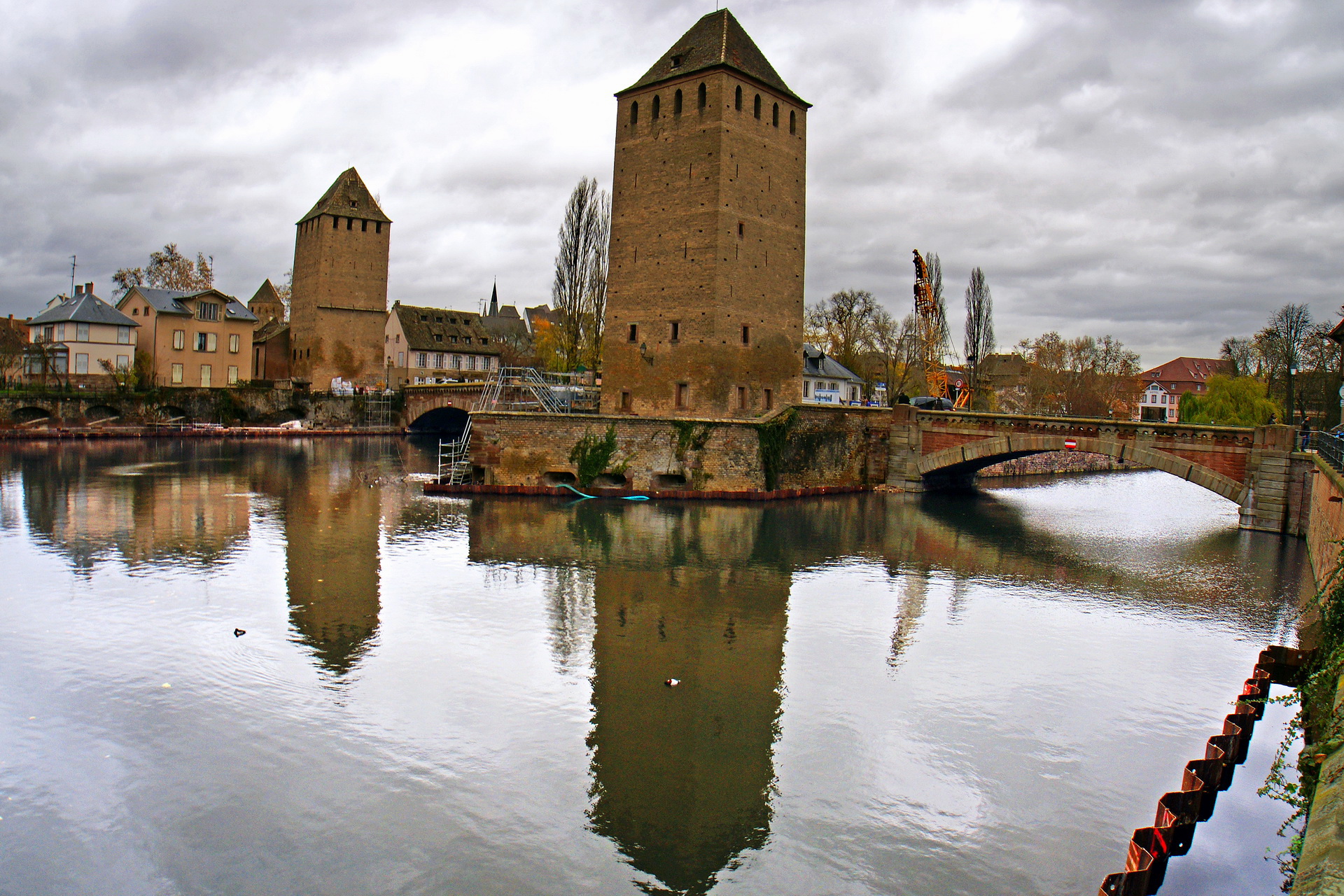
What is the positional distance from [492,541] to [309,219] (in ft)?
151

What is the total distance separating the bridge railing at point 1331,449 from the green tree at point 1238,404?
2742cm

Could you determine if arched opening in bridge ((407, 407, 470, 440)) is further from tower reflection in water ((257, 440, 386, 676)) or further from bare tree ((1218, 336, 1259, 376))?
bare tree ((1218, 336, 1259, 376))

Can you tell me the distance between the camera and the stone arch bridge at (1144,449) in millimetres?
23719

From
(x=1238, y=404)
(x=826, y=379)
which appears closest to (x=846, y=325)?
(x=826, y=379)

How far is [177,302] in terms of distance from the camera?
178 ft

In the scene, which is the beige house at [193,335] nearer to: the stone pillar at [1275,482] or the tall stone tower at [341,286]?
the tall stone tower at [341,286]

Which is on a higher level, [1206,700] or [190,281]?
[190,281]

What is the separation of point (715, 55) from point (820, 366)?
25.2 meters

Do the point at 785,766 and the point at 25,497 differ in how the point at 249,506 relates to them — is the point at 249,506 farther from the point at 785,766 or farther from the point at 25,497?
the point at 785,766

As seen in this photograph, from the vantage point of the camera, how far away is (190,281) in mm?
66812

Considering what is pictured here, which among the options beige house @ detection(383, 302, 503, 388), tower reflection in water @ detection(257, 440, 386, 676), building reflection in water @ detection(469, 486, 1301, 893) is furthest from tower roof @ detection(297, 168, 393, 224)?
building reflection in water @ detection(469, 486, 1301, 893)

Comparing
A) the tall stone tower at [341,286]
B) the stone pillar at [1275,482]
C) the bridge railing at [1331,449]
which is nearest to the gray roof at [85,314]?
the tall stone tower at [341,286]

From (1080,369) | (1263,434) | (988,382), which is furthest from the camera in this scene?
(1080,369)

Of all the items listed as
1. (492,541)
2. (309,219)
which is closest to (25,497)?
(492,541)
